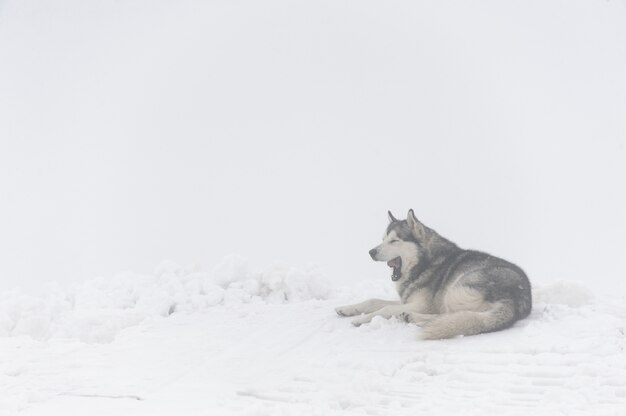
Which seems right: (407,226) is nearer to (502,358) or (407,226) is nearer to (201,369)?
(502,358)

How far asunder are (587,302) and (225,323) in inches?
149

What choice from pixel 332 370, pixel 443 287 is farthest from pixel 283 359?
pixel 443 287

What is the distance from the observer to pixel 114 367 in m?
5.58

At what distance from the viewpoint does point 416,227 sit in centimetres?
668

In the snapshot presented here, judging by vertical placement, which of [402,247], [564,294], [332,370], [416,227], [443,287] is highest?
[416,227]

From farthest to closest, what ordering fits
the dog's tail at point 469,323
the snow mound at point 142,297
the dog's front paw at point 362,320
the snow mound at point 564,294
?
the snow mound at point 142,297, the snow mound at point 564,294, the dog's front paw at point 362,320, the dog's tail at point 469,323

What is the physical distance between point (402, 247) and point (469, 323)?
1.47 metres

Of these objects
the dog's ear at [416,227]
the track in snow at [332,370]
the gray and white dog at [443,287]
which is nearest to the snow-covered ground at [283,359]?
the track in snow at [332,370]

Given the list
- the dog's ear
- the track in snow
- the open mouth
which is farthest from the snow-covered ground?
the dog's ear

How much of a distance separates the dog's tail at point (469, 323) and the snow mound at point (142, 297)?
2904 millimetres

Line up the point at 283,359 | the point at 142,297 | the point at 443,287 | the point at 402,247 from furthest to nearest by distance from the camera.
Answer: the point at 142,297
the point at 402,247
the point at 443,287
the point at 283,359

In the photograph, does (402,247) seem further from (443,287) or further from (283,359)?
(283,359)

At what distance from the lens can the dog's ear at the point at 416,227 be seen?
662cm

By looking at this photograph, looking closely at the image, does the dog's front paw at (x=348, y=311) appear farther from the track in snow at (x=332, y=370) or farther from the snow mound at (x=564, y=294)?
the snow mound at (x=564, y=294)
